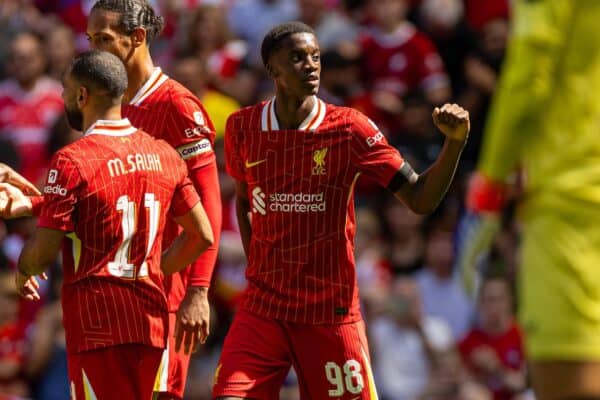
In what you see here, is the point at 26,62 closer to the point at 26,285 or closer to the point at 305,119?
the point at 305,119

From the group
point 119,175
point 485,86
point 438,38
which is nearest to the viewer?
point 119,175

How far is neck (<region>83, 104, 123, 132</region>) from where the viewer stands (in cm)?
662

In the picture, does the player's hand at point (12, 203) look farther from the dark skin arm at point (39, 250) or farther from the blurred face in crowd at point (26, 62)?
the blurred face in crowd at point (26, 62)

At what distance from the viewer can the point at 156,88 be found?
7.38 m

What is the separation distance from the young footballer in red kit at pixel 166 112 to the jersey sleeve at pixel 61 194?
1.04 meters

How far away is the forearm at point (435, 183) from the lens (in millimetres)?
6715

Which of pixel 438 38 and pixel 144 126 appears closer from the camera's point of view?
pixel 144 126

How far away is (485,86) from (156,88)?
5824 millimetres

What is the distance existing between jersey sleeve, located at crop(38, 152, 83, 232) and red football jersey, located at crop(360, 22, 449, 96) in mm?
6927

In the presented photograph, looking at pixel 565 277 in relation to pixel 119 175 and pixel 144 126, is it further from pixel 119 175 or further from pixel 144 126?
pixel 144 126

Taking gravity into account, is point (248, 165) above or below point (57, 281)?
above

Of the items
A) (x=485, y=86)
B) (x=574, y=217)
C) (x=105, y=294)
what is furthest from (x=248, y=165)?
(x=485, y=86)

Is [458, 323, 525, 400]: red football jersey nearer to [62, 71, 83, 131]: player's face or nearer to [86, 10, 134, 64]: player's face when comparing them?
[86, 10, 134, 64]: player's face

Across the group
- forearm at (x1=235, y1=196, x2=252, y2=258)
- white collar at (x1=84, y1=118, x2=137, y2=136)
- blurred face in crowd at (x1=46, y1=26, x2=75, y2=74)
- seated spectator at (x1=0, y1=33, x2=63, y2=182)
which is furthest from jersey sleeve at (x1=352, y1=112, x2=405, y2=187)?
blurred face in crowd at (x1=46, y1=26, x2=75, y2=74)
